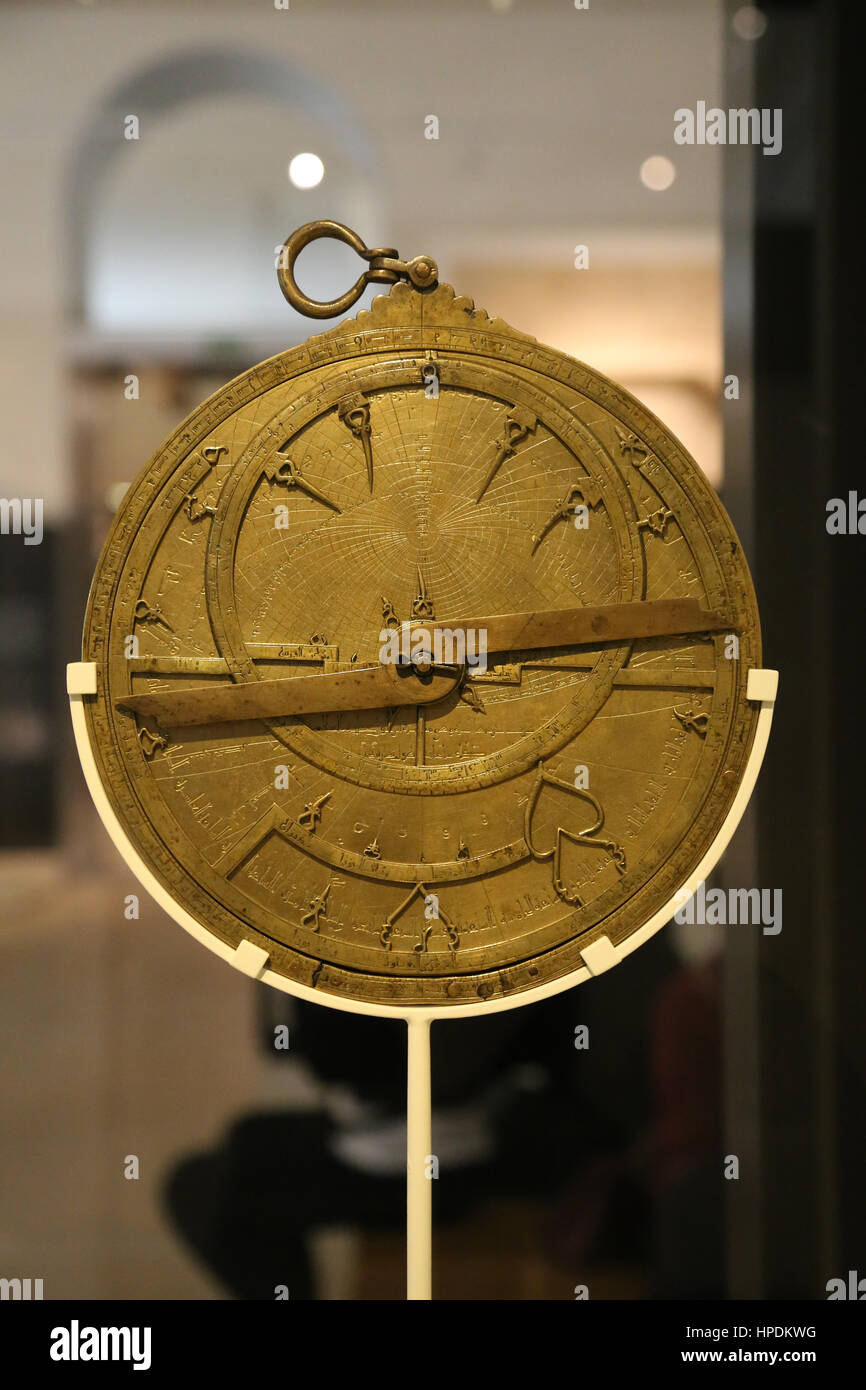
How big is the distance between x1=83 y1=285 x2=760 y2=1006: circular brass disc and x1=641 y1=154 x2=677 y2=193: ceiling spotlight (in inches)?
46.3

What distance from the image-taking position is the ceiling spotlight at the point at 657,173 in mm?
3633

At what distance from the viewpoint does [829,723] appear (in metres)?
3.74

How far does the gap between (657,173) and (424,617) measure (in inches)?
73.5

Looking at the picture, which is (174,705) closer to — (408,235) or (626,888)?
(626,888)

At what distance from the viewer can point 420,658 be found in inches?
110

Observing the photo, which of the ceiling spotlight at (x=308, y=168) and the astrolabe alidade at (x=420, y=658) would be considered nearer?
the astrolabe alidade at (x=420, y=658)

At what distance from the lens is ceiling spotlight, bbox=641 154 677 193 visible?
11.9 feet

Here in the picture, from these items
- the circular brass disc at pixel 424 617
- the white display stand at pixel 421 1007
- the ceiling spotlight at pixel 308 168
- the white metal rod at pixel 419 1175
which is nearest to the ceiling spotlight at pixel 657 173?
the ceiling spotlight at pixel 308 168

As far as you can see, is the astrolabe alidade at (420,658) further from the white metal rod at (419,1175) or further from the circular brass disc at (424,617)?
the white metal rod at (419,1175)

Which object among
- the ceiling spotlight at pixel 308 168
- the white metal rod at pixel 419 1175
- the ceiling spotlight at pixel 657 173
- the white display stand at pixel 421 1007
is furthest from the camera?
the ceiling spotlight at pixel 657 173

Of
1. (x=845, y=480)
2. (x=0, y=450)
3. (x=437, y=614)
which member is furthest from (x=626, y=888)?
(x=0, y=450)

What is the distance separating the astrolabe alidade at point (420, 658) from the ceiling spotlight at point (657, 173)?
1176 millimetres

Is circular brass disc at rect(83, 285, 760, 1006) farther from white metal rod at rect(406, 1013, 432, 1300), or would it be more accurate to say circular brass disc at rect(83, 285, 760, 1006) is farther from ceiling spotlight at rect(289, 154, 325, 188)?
ceiling spotlight at rect(289, 154, 325, 188)
